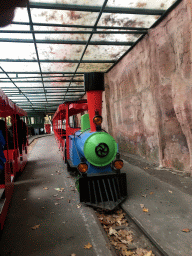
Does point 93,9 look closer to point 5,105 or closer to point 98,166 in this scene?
point 5,105

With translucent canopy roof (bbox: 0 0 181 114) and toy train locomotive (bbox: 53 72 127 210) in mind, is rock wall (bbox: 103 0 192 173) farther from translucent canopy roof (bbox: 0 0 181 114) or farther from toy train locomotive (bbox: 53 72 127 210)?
toy train locomotive (bbox: 53 72 127 210)

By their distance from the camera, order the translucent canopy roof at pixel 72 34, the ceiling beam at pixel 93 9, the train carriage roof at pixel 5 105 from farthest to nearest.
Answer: the translucent canopy roof at pixel 72 34
the ceiling beam at pixel 93 9
the train carriage roof at pixel 5 105

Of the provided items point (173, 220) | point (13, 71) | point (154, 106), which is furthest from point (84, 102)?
point (13, 71)

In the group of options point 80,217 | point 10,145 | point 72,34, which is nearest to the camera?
point 80,217

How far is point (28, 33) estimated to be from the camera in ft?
19.9

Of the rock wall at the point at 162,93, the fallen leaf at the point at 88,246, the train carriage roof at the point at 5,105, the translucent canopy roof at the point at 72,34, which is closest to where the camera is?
the fallen leaf at the point at 88,246

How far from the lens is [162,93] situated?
5629 mm

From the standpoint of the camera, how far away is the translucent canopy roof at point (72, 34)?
5.03 m

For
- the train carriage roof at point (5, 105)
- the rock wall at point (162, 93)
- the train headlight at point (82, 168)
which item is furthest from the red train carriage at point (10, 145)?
the rock wall at point (162, 93)

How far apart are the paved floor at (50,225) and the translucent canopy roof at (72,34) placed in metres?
3.40

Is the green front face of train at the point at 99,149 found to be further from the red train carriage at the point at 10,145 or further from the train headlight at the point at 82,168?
the red train carriage at the point at 10,145

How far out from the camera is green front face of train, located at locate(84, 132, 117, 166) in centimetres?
365

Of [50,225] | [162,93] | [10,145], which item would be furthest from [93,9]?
[50,225]

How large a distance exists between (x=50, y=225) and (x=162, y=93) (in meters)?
4.72
